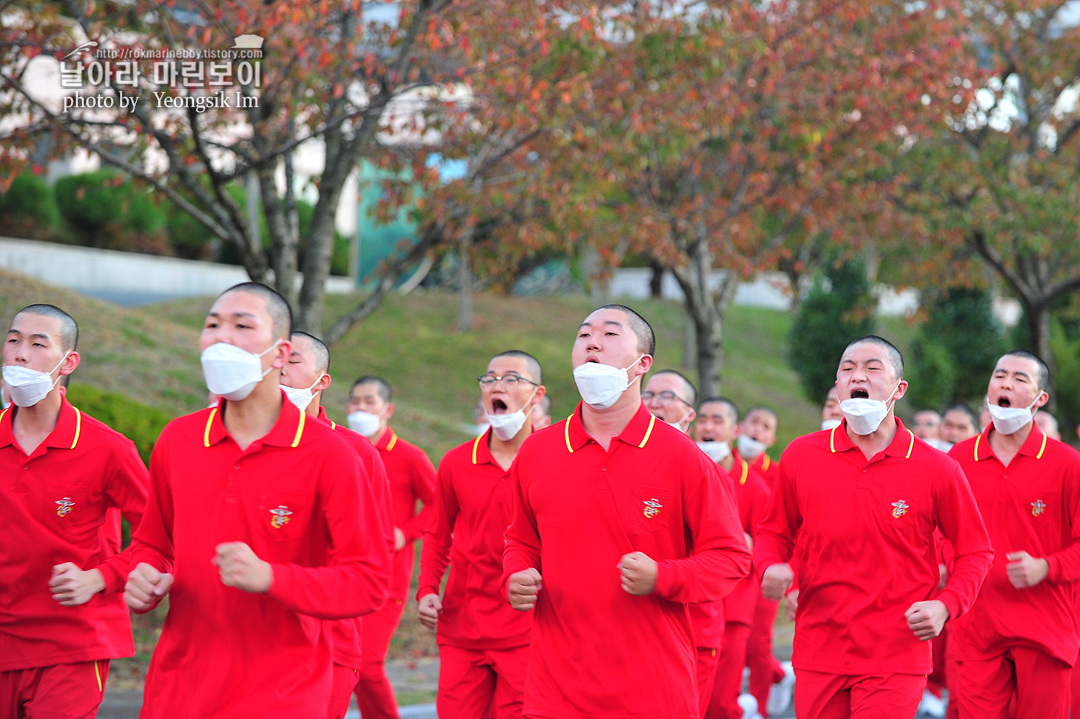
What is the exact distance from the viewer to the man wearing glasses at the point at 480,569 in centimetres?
595

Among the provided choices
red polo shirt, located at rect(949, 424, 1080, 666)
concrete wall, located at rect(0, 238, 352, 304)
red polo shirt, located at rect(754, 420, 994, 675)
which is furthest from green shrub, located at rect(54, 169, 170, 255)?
red polo shirt, located at rect(754, 420, 994, 675)

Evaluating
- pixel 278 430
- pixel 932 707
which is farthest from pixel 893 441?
pixel 932 707

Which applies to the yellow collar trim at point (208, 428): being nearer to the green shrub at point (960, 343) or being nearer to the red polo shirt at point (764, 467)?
the red polo shirt at point (764, 467)

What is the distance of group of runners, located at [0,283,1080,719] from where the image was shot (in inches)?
148

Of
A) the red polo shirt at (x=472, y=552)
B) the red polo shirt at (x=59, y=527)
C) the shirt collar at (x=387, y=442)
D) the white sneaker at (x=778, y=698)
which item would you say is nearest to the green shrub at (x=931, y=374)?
the white sneaker at (x=778, y=698)

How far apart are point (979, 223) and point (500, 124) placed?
29.3 ft

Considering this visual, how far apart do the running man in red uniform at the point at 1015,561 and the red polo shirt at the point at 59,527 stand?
4.56 metres

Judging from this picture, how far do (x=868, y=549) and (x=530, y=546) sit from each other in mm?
1733

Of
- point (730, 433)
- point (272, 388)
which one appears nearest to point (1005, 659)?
point (730, 433)

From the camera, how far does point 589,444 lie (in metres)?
4.53

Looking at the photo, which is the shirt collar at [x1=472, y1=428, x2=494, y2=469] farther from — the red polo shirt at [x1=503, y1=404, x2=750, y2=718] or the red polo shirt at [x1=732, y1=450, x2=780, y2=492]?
the red polo shirt at [x1=732, y1=450, x2=780, y2=492]

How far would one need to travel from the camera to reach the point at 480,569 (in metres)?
6.08

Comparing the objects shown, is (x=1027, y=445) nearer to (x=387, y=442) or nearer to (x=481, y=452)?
(x=481, y=452)

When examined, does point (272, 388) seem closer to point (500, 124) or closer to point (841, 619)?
point (841, 619)
